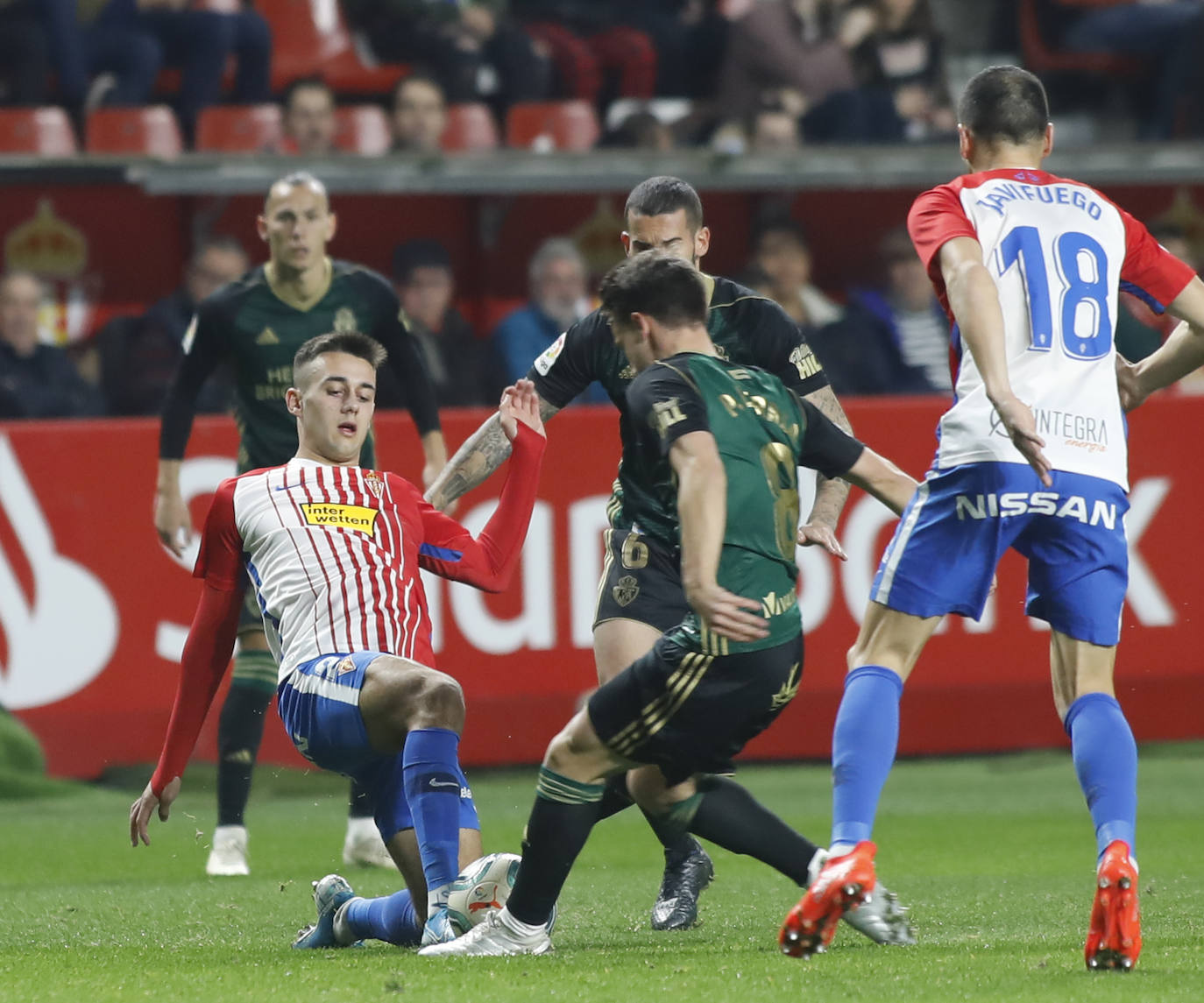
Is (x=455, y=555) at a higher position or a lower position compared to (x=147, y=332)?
lower

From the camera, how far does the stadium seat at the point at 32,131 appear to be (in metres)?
12.3

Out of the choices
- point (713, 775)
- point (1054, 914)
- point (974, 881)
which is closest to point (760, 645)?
point (713, 775)

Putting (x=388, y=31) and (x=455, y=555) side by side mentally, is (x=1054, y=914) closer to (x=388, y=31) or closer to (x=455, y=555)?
(x=455, y=555)

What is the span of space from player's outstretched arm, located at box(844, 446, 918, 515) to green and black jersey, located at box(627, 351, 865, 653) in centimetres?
3

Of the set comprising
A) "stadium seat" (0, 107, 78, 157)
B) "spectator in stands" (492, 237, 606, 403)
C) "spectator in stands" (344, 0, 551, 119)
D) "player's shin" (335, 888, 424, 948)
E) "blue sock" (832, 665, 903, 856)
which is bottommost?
"player's shin" (335, 888, 424, 948)

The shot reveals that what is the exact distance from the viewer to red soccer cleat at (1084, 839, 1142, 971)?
430 centimetres

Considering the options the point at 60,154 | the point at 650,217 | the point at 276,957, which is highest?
the point at 60,154

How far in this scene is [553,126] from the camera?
13430 mm

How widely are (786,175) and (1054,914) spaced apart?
789 centimetres

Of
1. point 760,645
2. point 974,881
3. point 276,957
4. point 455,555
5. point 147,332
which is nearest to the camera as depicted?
point 760,645

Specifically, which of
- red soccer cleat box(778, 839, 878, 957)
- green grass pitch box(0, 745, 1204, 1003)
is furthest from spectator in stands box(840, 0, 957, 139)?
→ red soccer cleat box(778, 839, 878, 957)

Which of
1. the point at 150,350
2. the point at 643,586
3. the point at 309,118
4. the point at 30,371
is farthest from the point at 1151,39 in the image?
the point at 643,586

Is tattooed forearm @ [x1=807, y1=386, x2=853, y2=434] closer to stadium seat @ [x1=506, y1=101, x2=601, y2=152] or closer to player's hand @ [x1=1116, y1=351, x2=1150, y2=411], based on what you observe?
player's hand @ [x1=1116, y1=351, x2=1150, y2=411]

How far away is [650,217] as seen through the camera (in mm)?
5562
